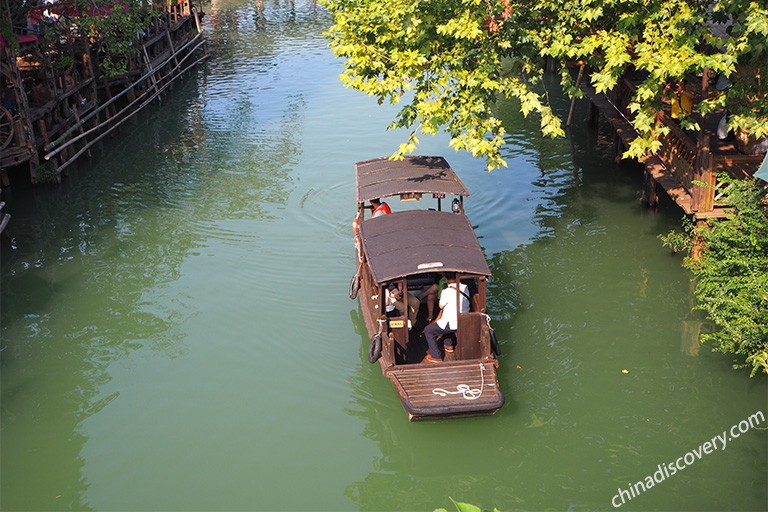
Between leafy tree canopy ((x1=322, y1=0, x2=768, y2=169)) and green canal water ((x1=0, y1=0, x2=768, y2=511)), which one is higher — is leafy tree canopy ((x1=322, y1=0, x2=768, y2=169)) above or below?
above

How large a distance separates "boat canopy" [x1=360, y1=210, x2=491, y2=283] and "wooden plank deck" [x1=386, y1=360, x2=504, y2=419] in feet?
4.46

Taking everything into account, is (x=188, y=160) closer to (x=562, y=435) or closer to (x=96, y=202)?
(x=96, y=202)

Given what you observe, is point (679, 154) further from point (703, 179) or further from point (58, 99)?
point (58, 99)

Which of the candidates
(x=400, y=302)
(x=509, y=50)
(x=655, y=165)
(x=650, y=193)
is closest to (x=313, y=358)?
(x=400, y=302)

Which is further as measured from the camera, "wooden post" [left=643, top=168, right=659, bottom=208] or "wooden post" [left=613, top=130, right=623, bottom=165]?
"wooden post" [left=613, top=130, right=623, bottom=165]

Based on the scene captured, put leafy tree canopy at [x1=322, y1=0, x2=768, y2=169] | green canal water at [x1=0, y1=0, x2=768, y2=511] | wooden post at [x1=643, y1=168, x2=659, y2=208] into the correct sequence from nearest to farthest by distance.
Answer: green canal water at [x1=0, y1=0, x2=768, y2=511] → leafy tree canopy at [x1=322, y1=0, x2=768, y2=169] → wooden post at [x1=643, y1=168, x2=659, y2=208]

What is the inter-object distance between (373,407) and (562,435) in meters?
2.84

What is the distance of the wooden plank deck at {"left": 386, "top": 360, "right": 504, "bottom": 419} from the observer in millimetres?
11141

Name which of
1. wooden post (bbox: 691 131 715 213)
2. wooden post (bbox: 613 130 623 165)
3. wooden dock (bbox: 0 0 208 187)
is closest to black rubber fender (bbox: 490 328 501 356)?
wooden post (bbox: 691 131 715 213)

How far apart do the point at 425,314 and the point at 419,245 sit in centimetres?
166

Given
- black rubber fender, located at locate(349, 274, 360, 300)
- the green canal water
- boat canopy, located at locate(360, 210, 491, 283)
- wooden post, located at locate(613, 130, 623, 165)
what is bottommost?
the green canal water

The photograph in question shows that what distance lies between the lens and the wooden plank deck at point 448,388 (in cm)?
1114

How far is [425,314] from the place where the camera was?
541 inches

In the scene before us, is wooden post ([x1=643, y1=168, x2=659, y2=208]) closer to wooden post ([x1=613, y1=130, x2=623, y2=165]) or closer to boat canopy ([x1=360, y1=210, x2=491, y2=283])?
wooden post ([x1=613, y1=130, x2=623, y2=165])
